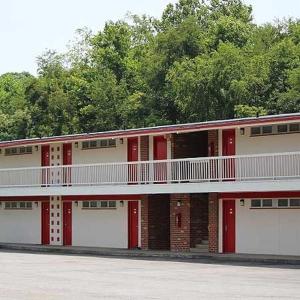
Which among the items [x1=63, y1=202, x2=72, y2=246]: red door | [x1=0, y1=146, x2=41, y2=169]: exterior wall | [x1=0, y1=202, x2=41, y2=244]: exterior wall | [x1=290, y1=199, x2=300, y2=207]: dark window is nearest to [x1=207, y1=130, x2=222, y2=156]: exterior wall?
[x1=290, y1=199, x2=300, y2=207]: dark window

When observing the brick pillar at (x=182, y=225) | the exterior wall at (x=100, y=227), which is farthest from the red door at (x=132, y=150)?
the brick pillar at (x=182, y=225)

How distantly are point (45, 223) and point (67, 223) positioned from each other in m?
1.60

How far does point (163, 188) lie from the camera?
33.0m

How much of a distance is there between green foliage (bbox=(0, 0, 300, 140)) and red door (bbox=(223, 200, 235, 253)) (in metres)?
13.4

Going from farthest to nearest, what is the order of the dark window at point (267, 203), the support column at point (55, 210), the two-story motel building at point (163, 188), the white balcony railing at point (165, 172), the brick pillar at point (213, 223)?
the support column at point (55, 210) → the brick pillar at point (213, 223) → the dark window at point (267, 203) → the two-story motel building at point (163, 188) → the white balcony railing at point (165, 172)

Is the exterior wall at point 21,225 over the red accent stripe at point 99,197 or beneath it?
beneath

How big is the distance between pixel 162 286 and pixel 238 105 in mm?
32345

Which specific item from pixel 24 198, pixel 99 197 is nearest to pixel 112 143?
pixel 99 197

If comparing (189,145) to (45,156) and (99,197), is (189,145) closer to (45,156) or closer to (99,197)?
(99,197)

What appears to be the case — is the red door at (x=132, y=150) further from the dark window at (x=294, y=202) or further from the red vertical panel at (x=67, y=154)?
the dark window at (x=294, y=202)

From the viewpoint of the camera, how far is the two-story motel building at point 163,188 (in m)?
31.0

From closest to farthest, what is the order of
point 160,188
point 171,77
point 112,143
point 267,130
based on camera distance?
point 267,130 → point 160,188 → point 112,143 → point 171,77

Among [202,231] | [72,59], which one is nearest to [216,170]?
[202,231]

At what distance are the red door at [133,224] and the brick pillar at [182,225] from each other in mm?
2273
